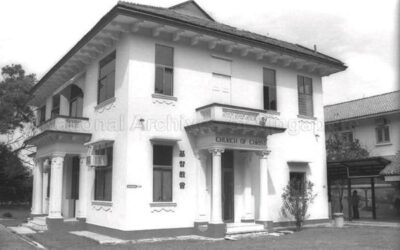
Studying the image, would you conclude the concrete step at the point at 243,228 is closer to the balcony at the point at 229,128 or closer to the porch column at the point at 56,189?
the balcony at the point at 229,128

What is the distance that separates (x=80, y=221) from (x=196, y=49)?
8.44 metres

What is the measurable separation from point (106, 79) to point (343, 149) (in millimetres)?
18157

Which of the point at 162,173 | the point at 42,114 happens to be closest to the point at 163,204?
the point at 162,173

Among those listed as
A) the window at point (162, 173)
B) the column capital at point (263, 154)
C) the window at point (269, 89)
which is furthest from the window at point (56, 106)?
the column capital at point (263, 154)

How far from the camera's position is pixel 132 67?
1482cm

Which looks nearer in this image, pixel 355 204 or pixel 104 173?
pixel 104 173

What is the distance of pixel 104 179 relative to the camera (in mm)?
16281

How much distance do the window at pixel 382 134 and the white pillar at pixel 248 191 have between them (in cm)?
1537

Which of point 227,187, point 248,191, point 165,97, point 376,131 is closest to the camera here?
point 165,97

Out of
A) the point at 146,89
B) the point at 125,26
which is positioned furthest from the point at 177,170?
the point at 125,26

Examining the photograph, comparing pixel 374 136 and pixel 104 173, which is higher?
pixel 374 136

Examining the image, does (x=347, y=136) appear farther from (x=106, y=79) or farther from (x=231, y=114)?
(x=106, y=79)

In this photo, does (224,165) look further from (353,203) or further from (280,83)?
(353,203)

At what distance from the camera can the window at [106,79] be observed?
16.4 metres
